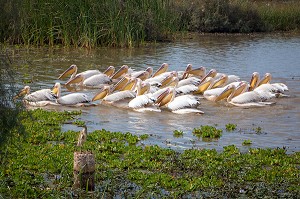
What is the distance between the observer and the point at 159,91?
10.4 meters

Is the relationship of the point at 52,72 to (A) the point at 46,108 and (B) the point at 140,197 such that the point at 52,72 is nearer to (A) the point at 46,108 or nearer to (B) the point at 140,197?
(A) the point at 46,108

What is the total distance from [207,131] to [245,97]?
2.39m

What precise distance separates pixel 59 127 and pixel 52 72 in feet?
18.2

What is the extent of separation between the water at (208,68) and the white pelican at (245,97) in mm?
147

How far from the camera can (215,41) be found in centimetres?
2062

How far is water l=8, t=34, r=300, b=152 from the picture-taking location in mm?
8117

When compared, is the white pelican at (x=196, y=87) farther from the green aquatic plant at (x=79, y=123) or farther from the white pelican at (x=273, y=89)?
the green aquatic plant at (x=79, y=123)

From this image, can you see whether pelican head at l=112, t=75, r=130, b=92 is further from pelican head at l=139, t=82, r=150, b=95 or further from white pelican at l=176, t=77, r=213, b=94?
white pelican at l=176, t=77, r=213, b=94

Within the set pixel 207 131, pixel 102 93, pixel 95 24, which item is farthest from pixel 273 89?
pixel 95 24

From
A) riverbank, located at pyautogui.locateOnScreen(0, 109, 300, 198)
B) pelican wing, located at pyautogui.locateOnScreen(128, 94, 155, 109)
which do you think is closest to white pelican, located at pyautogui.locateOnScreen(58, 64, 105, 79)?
pelican wing, located at pyautogui.locateOnScreen(128, 94, 155, 109)

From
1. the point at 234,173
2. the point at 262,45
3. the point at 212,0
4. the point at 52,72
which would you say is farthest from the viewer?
the point at 212,0

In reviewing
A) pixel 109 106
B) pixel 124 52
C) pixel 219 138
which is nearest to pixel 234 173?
pixel 219 138

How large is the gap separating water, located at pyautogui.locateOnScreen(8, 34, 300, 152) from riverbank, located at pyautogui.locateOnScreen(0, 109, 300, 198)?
652 mm

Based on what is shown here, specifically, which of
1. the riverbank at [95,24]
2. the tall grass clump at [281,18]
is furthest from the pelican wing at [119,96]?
the tall grass clump at [281,18]
